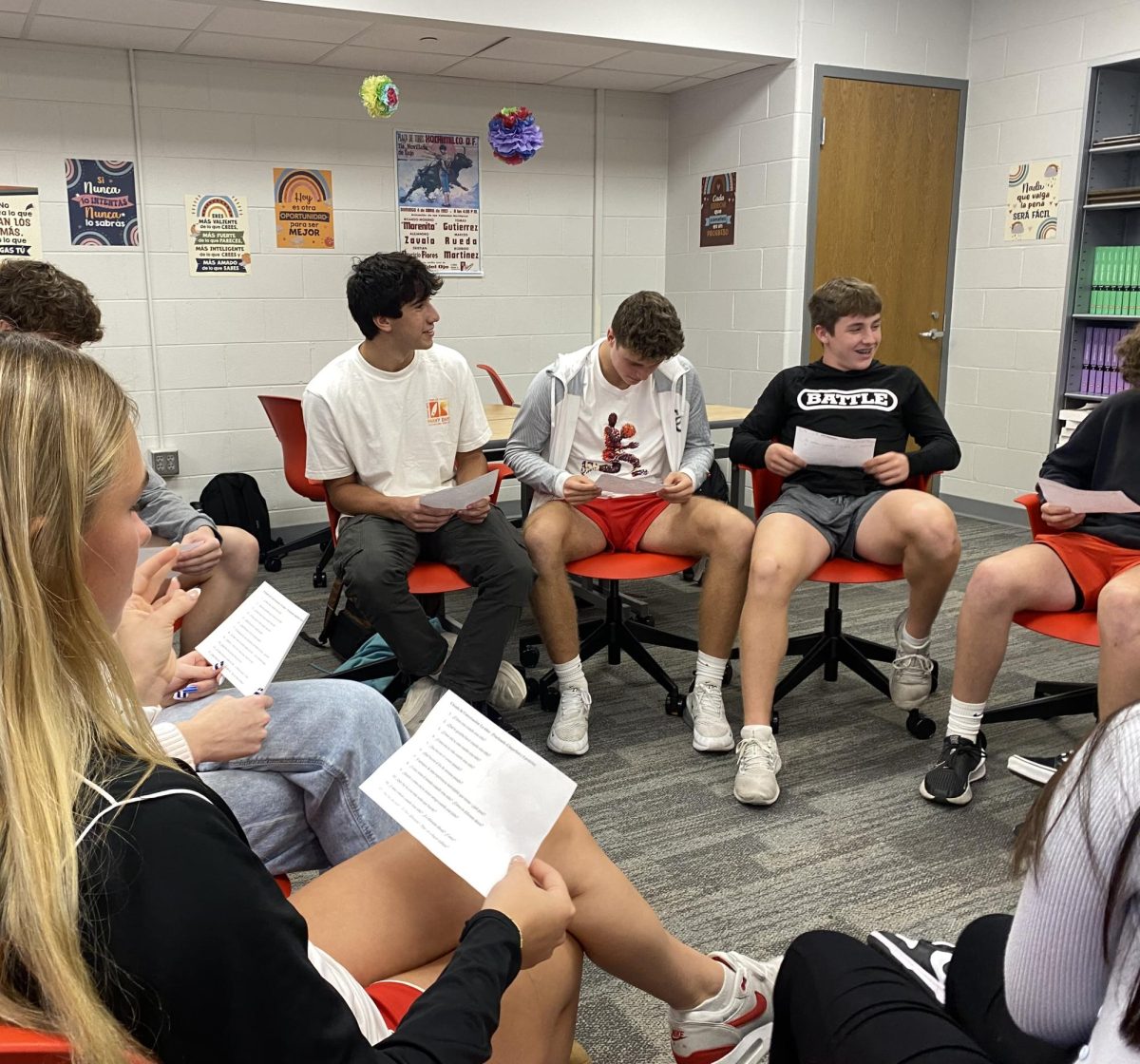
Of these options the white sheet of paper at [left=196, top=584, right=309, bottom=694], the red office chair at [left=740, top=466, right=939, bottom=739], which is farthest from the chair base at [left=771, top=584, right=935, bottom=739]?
the white sheet of paper at [left=196, top=584, right=309, bottom=694]

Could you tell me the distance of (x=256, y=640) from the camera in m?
1.66

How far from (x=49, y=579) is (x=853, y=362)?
8.48 feet

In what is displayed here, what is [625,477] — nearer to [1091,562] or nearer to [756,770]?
[756,770]

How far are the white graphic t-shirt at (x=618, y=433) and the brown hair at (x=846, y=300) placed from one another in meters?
0.53

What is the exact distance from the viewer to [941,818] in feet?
7.66

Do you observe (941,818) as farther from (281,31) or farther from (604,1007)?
(281,31)

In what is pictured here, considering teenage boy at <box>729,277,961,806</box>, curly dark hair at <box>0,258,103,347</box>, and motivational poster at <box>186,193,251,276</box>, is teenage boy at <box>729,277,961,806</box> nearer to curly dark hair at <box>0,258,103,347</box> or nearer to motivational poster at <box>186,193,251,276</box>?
curly dark hair at <box>0,258,103,347</box>

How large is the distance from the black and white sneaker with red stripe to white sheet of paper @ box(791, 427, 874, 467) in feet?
5.50

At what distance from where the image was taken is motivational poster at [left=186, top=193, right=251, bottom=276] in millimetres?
4703

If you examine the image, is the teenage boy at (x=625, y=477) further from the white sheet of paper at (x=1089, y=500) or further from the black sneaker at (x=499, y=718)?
the white sheet of paper at (x=1089, y=500)

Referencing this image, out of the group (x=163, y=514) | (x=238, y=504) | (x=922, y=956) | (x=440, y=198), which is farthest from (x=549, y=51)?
(x=922, y=956)

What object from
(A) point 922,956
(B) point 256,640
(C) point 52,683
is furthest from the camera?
(B) point 256,640

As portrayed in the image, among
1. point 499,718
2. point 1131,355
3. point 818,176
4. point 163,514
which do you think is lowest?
point 499,718

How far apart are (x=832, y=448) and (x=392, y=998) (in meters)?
2.12
